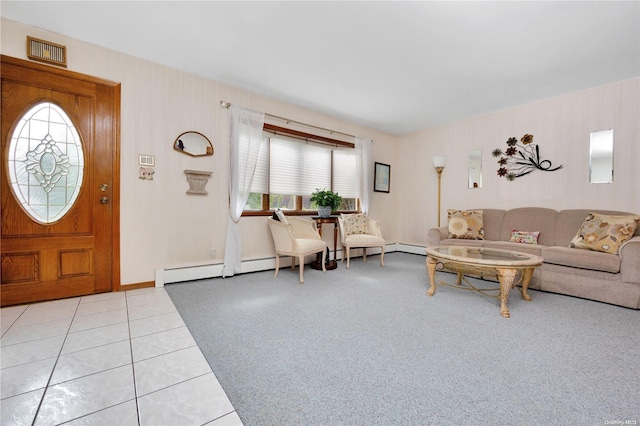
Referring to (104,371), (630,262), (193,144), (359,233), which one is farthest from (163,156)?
(630,262)

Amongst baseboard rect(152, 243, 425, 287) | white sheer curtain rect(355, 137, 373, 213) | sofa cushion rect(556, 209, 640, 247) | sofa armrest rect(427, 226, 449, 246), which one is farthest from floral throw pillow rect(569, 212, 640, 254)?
baseboard rect(152, 243, 425, 287)

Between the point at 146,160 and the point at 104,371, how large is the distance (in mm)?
2345

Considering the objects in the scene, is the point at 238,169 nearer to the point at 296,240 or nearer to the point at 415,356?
the point at 296,240

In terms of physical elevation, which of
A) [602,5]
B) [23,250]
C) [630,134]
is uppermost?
[602,5]

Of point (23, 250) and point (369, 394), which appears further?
point (23, 250)

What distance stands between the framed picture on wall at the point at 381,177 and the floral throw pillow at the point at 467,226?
172cm

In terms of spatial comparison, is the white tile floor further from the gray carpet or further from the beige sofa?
the beige sofa

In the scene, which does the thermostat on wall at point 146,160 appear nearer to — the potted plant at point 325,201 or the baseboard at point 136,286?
the baseboard at point 136,286

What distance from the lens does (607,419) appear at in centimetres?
120

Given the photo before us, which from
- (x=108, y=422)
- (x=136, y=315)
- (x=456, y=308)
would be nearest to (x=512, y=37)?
(x=456, y=308)

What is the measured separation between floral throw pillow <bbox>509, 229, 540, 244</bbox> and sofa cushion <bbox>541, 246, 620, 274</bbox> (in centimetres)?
53

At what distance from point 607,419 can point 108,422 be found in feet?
7.25

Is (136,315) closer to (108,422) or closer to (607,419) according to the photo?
(108,422)

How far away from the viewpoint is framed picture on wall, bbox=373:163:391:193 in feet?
→ 18.4
